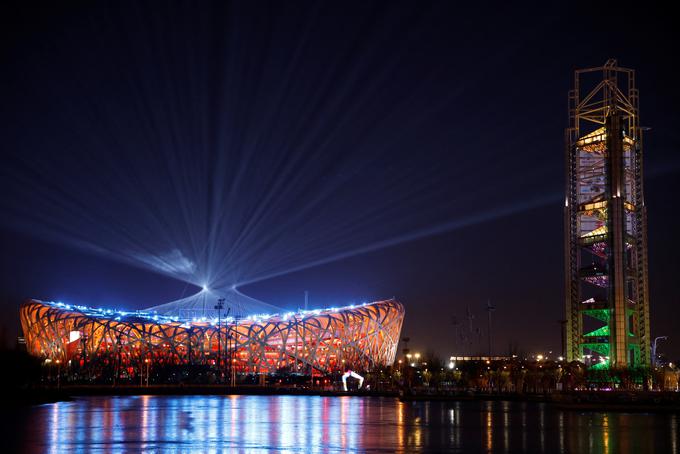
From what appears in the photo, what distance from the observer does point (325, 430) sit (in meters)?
41.4

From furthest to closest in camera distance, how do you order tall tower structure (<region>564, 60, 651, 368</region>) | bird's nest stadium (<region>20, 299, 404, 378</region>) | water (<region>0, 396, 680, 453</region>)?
bird's nest stadium (<region>20, 299, 404, 378</region>) → tall tower structure (<region>564, 60, 651, 368</region>) → water (<region>0, 396, 680, 453</region>)

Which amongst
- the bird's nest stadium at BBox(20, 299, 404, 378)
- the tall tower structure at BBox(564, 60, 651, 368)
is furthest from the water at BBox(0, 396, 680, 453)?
the bird's nest stadium at BBox(20, 299, 404, 378)

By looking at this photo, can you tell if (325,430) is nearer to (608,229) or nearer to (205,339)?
(608,229)

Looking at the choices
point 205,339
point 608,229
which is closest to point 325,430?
point 608,229

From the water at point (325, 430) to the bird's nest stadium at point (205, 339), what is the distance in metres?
69.2

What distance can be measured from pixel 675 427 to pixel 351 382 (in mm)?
68341

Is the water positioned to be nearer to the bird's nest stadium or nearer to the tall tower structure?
the tall tower structure

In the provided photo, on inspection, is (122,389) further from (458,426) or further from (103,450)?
(103,450)

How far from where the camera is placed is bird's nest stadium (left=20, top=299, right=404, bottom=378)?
12675 centimetres

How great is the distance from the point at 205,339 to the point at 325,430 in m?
91.6

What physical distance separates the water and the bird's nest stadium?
69235mm

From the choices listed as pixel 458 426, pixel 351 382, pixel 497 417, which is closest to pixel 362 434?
pixel 458 426

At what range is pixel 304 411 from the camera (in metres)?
58.2

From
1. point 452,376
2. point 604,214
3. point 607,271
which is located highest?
point 604,214
